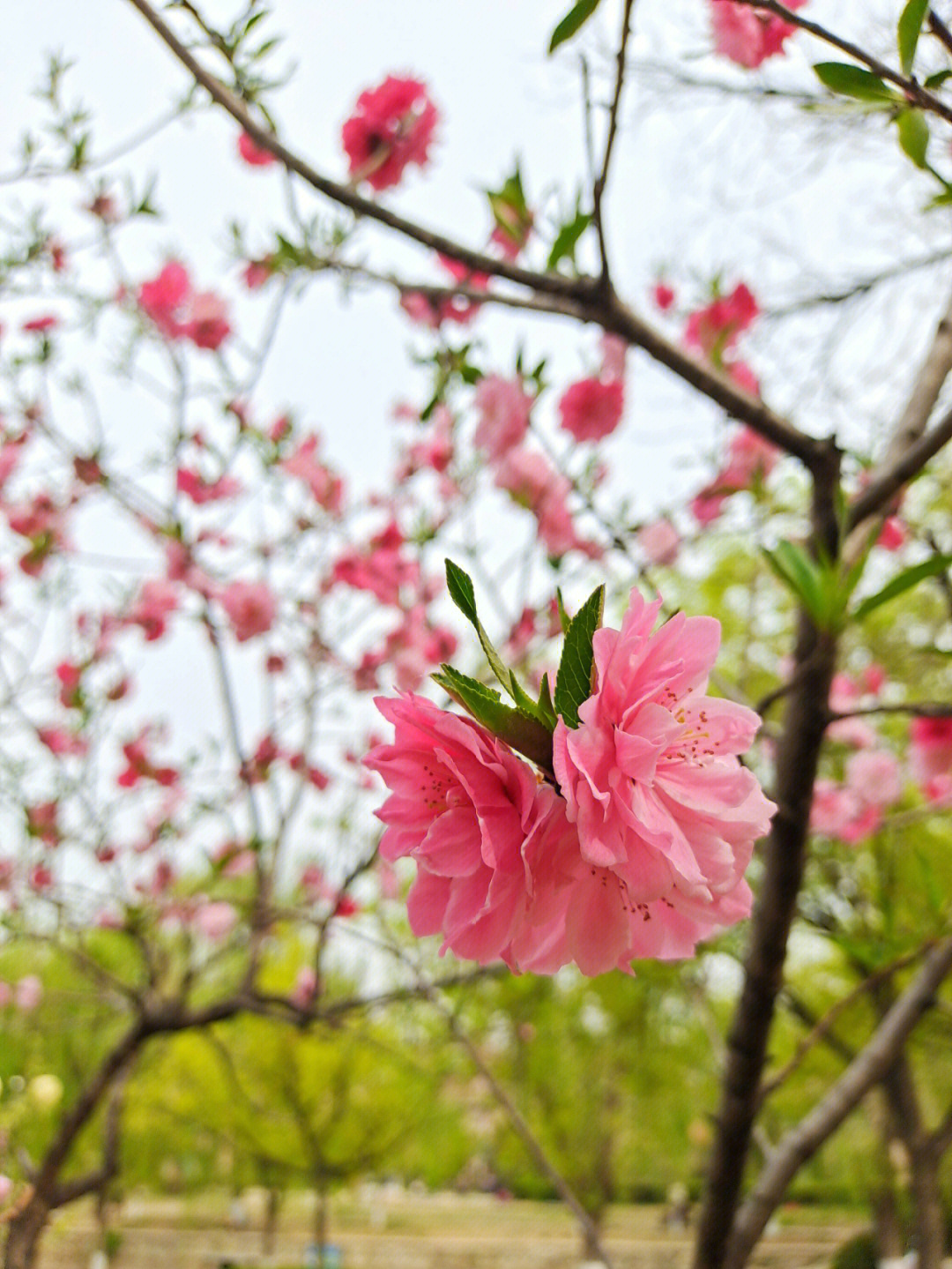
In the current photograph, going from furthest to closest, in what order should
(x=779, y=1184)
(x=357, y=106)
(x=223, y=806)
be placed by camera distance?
1. (x=223, y=806)
2. (x=357, y=106)
3. (x=779, y=1184)

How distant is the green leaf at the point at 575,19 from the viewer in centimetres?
72

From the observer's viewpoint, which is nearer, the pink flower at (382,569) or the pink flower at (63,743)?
the pink flower at (382,569)

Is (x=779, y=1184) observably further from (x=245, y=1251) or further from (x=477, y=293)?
(x=245, y=1251)

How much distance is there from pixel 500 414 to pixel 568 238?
0.76 metres

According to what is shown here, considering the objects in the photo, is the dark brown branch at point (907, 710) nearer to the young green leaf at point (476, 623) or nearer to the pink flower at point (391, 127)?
the young green leaf at point (476, 623)

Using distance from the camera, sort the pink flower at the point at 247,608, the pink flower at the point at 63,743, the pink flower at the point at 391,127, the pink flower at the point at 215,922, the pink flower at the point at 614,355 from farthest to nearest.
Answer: the pink flower at the point at 215,922
the pink flower at the point at 63,743
the pink flower at the point at 247,608
the pink flower at the point at 614,355
the pink flower at the point at 391,127

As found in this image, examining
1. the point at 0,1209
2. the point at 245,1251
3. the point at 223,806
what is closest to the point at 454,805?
the point at 0,1209

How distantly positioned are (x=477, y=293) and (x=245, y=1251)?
62.7 feet

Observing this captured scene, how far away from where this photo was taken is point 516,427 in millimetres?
1889

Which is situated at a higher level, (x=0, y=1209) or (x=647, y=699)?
(x=647, y=699)

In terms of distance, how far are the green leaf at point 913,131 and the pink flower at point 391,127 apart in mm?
1185

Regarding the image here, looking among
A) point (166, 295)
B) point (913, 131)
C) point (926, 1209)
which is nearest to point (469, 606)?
point (913, 131)

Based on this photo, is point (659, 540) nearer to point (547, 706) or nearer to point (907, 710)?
point (907, 710)

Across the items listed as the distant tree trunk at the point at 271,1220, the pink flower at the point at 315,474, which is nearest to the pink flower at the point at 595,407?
the pink flower at the point at 315,474
